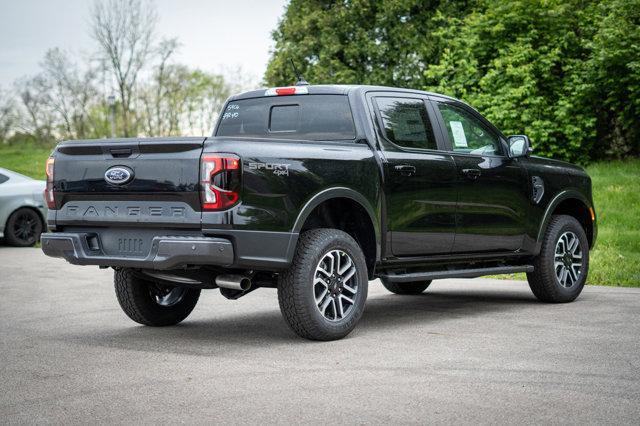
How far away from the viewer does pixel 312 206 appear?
6590mm

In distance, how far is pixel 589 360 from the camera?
596 centimetres

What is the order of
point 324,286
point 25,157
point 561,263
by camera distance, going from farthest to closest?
point 25,157 → point 561,263 → point 324,286

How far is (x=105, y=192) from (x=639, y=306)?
5.09m

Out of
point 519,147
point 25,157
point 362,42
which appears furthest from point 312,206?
point 25,157

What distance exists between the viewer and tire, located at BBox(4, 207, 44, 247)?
1716cm

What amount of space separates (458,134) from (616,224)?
991 centimetres

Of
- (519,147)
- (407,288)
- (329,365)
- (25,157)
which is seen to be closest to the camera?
(329,365)

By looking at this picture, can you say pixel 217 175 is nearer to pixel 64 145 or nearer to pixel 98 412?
pixel 64 145

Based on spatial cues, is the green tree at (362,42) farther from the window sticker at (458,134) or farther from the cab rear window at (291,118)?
the cab rear window at (291,118)

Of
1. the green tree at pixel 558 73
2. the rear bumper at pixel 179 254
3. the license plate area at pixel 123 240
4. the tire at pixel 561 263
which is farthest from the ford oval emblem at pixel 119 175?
the green tree at pixel 558 73

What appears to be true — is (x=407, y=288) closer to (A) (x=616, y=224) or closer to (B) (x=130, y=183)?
(B) (x=130, y=183)

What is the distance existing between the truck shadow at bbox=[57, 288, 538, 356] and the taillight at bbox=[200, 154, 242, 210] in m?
1.04

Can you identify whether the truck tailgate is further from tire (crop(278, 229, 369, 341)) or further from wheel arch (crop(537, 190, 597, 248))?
wheel arch (crop(537, 190, 597, 248))

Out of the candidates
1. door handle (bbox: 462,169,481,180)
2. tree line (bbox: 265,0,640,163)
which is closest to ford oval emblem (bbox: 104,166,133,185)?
door handle (bbox: 462,169,481,180)
